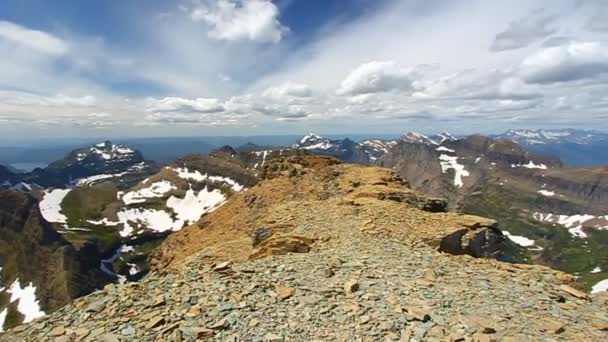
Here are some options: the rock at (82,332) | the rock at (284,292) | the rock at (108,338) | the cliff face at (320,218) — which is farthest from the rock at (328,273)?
the rock at (82,332)

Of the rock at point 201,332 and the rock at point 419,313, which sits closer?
the rock at point 201,332

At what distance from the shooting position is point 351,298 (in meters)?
13.2

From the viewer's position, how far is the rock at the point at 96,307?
12156mm

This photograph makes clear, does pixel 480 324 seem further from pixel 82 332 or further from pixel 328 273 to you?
pixel 82 332

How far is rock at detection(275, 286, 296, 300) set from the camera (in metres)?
Result: 13.0

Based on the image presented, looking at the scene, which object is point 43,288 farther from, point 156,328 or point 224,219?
point 156,328

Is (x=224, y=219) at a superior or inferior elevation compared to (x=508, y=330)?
inferior

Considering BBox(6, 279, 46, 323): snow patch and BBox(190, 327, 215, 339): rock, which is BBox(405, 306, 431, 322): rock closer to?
BBox(190, 327, 215, 339): rock

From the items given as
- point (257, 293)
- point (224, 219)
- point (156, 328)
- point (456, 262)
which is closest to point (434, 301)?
point (456, 262)

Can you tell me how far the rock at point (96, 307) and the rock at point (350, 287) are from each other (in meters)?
8.16

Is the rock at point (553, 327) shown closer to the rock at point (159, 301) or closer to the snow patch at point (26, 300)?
the rock at point (159, 301)

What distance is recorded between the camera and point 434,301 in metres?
13.3

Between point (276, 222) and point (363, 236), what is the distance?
236 inches

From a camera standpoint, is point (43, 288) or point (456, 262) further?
point (43, 288)
